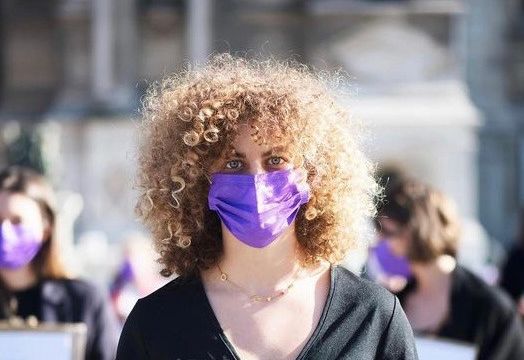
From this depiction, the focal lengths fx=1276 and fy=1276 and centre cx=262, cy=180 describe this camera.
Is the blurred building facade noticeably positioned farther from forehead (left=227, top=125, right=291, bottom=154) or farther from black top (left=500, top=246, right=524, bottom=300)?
forehead (left=227, top=125, right=291, bottom=154)

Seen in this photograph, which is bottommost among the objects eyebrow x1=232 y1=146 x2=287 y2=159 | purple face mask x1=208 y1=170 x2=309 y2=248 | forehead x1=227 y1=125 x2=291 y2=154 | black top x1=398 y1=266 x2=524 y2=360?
black top x1=398 y1=266 x2=524 y2=360

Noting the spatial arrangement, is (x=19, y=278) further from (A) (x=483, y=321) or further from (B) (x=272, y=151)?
(B) (x=272, y=151)

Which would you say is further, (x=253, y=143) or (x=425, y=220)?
(x=425, y=220)

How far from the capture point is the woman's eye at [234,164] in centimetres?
291

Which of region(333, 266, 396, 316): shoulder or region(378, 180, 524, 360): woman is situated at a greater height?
region(333, 266, 396, 316): shoulder

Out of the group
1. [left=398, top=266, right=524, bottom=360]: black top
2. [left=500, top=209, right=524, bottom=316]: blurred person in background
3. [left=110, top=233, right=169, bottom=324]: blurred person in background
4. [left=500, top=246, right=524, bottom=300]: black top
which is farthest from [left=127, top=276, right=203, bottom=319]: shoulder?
[left=500, top=246, right=524, bottom=300]: black top

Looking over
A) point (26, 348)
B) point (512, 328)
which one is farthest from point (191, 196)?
point (512, 328)

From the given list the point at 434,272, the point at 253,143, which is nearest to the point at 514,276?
the point at 434,272

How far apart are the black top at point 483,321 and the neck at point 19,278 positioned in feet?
5.15

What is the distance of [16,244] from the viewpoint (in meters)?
4.70

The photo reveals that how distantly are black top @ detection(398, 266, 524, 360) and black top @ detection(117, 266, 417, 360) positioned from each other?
1906mm

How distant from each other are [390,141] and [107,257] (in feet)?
10.6

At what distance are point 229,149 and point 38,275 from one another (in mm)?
2142

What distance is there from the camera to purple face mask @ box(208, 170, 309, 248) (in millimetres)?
2838
